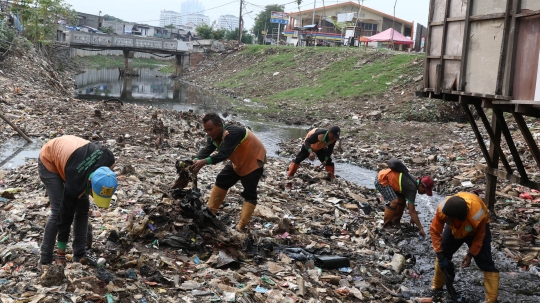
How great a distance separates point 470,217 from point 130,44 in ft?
152

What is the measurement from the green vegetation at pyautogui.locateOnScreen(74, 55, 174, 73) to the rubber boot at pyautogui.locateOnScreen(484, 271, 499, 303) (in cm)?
5160

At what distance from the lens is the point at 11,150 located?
35.2 feet

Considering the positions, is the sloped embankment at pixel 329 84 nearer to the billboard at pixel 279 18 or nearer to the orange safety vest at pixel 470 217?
the billboard at pixel 279 18

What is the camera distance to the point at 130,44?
47531mm

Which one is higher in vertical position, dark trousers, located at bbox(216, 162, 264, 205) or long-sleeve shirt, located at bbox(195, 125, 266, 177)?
long-sleeve shirt, located at bbox(195, 125, 266, 177)

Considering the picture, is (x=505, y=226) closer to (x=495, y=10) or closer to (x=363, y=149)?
(x=495, y=10)

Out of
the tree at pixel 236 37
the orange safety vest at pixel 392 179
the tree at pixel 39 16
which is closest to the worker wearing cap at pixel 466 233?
the orange safety vest at pixel 392 179

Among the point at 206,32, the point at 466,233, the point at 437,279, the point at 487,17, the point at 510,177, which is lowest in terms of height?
the point at 437,279

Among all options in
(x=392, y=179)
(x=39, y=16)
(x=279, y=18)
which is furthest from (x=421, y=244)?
(x=279, y=18)

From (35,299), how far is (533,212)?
7.65 meters

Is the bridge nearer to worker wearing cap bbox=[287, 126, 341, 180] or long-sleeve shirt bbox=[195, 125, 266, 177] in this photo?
worker wearing cap bbox=[287, 126, 341, 180]

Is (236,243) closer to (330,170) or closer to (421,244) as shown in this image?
(421,244)

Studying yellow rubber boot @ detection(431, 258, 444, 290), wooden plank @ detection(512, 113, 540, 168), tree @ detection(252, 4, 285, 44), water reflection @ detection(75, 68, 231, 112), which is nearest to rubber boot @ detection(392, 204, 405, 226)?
yellow rubber boot @ detection(431, 258, 444, 290)

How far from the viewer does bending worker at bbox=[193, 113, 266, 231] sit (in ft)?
19.4
